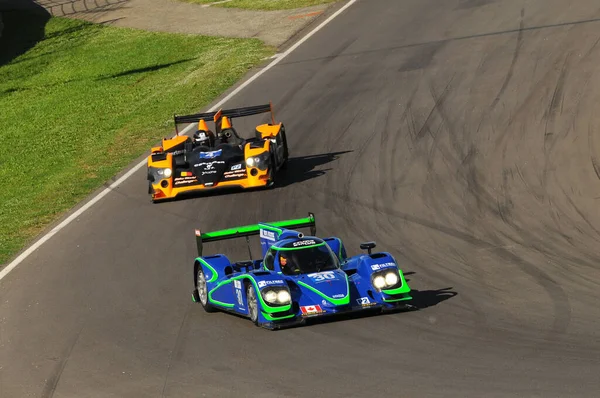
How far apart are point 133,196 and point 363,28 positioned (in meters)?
14.8

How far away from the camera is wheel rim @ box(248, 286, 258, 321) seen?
560 inches

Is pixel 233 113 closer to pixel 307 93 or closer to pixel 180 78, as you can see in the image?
pixel 307 93

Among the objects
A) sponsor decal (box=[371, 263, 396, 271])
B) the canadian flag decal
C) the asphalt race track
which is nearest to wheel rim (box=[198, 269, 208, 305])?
the asphalt race track

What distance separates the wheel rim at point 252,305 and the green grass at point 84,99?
26.3 ft

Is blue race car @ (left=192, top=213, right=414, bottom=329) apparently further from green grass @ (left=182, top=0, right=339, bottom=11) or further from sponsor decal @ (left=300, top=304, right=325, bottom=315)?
green grass @ (left=182, top=0, right=339, bottom=11)

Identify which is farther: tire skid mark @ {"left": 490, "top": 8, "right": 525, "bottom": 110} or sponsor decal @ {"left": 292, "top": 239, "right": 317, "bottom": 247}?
tire skid mark @ {"left": 490, "top": 8, "right": 525, "bottom": 110}

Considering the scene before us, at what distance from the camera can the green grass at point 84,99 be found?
26.0 meters

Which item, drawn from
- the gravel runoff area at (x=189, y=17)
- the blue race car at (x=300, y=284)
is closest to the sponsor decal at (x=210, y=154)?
the blue race car at (x=300, y=284)

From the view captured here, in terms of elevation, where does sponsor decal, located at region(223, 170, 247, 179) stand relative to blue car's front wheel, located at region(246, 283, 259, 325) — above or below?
below

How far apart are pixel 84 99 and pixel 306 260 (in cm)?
2194

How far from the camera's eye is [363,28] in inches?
1426

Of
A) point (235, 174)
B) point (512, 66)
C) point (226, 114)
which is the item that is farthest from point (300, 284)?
point (512, 66)

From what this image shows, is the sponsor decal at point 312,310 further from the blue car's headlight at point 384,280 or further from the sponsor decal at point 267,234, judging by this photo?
the sponsor decal at point 267,234

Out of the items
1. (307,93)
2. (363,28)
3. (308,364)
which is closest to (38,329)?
(308,364)
